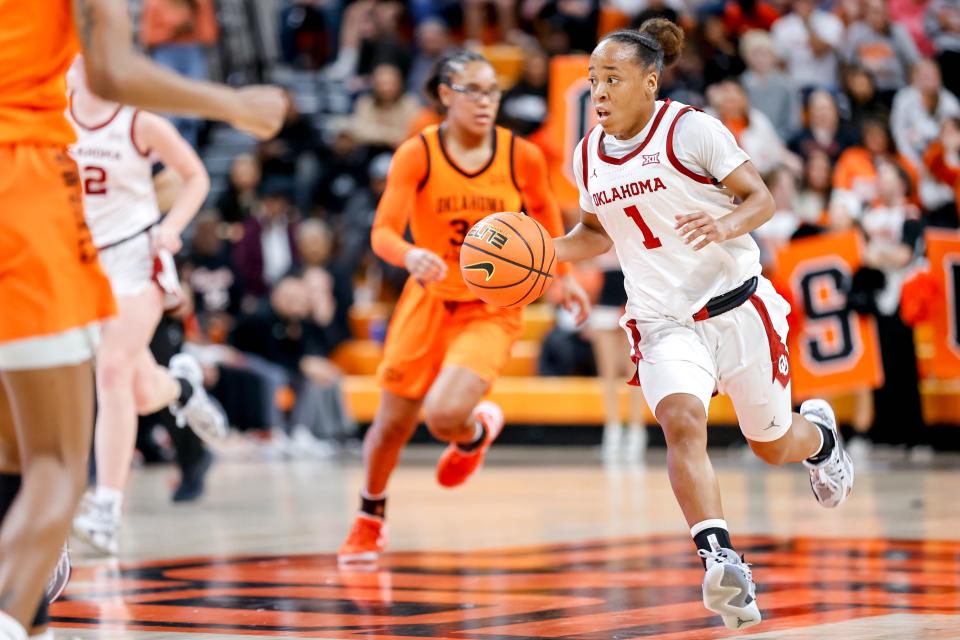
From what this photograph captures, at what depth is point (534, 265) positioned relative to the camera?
578 cm

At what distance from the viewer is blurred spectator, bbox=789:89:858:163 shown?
46.2ft

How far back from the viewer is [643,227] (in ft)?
18.2

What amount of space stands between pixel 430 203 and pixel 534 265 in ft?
4.93

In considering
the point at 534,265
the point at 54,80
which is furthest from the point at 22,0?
the point at 534,265

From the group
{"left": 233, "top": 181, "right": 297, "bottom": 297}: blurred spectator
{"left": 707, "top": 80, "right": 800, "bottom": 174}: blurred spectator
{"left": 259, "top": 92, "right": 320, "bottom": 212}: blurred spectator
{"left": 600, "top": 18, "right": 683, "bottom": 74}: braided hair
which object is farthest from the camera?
{"left": 259, "top": 92, "right": 320, "bottom": 212}: blurred spectator

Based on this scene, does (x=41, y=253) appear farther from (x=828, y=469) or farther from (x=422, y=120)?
(x=422, y=120)

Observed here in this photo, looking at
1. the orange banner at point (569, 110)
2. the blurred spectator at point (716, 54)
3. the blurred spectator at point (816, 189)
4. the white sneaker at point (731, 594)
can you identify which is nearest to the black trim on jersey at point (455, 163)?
the white sneaker at point (731, 594)

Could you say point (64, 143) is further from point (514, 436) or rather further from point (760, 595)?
point (514, 436)

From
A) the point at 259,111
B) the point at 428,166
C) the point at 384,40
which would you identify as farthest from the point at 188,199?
the point at 384,40

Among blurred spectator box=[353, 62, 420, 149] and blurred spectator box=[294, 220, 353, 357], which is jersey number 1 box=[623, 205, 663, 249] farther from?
blurred spectator box=[353, 62, 420, 149]

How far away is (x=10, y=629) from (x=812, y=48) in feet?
43.2

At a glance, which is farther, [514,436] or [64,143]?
[514,436]

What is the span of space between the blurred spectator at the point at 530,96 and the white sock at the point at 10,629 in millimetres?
12028

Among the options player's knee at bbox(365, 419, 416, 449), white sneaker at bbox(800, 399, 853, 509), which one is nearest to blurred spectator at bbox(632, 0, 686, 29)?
player's knee at bbox(365, 419, 416, 449)
